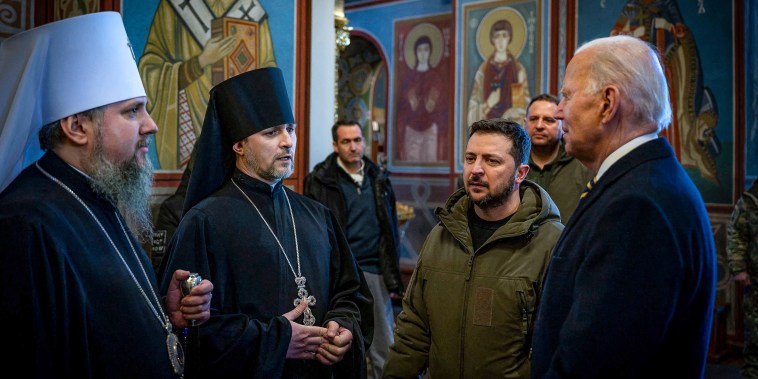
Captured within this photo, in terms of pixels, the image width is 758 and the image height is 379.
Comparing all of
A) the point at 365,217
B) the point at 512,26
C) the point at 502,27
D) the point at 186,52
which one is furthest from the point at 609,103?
the point at 502,27

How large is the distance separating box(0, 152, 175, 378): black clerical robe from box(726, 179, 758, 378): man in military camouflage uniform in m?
4.68

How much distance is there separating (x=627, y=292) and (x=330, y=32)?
4361 millimetres

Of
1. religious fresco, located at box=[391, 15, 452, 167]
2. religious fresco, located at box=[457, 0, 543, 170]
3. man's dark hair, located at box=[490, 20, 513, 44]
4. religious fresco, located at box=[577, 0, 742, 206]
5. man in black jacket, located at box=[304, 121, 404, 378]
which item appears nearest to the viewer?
man in black jacket, located at box=[304, 121, 404, 378]

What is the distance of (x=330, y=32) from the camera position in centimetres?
563

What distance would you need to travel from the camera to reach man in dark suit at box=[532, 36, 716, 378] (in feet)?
5.36

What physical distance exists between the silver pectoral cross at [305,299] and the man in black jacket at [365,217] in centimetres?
268

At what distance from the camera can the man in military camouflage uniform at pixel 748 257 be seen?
5.29 metres

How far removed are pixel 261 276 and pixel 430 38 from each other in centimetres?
807

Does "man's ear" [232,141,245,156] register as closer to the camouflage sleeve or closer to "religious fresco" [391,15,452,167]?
the camouflage sleeve

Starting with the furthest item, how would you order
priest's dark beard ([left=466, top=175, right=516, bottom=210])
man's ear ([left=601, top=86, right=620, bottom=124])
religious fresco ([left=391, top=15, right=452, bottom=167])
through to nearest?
religious fresco ([left=391, top=15, right=452, bottom=167])
priest's dark beard ([left=466, top=175, right=516, bottom=210])
man's ear ([left=601, top=86, right=620, bottom=124])

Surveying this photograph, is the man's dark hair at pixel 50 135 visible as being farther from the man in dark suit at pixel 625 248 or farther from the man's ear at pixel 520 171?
the man's ear at pixel 520 171

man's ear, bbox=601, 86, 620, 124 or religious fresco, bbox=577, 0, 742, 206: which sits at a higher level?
religious fresco, bbox=577, 0, 742, 206

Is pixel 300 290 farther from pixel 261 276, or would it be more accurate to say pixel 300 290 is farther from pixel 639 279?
pixel 639 279

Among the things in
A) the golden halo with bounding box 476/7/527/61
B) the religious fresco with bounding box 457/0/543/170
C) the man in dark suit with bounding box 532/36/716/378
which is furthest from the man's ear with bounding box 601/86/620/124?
the golden halo with bounding box 476/7/527/61
